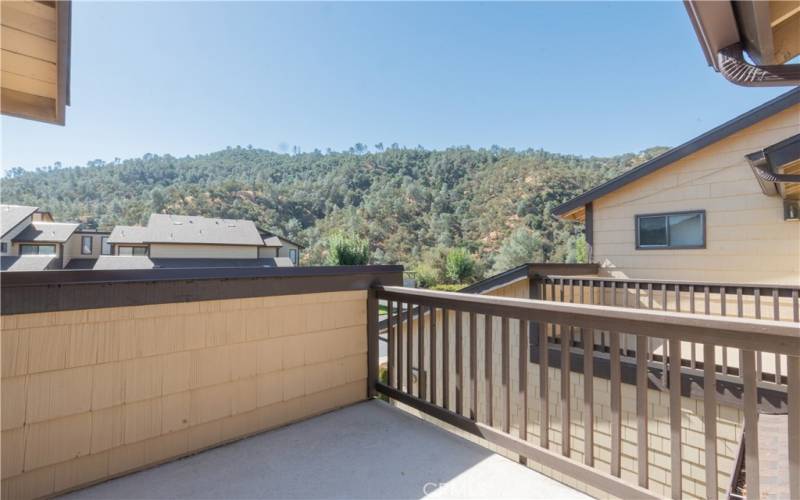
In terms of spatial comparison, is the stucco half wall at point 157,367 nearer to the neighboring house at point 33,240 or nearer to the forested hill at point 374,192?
the neighboring house at point 33,240

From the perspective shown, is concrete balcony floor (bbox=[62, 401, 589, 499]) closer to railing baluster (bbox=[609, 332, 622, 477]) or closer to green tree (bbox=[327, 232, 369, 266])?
railing baluster (bbox=[609, 332, 622, 477])

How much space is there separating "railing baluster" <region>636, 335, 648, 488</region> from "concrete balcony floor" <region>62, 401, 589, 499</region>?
352 millimetres

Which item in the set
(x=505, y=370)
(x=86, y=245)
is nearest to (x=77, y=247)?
(x=86, y=245)

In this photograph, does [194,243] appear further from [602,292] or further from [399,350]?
[399,350]

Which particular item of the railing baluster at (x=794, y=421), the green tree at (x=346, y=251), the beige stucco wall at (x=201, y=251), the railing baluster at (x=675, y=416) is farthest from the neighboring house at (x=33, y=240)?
the green tree at (x=346, y=251)

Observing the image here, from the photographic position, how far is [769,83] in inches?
62.0

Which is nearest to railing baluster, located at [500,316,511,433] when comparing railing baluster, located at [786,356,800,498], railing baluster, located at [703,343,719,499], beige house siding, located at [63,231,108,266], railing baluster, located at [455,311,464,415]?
railing baluster, located at [455,311,464,415]

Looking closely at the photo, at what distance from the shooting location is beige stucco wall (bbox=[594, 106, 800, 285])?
5.26m

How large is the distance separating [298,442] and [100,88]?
1926cm

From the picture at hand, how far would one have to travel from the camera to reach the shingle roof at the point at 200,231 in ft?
59.6

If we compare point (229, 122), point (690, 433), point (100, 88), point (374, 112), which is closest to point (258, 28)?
point (100, 88)

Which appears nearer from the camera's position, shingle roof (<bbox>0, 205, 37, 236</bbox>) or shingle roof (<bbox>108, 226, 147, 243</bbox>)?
shingle roof (<bbox>0, 205, 37, 236</bbox>)

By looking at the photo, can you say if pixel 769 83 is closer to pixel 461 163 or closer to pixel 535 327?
pixel 535 327

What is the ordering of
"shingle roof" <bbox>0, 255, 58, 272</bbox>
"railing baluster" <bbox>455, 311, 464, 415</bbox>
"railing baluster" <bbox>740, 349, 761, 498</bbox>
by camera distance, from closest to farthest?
"railing baluster" <bbox>740, 349, 761, 498</bbox>
"railing baluster" <bbox>455, 311, 464, 415</bbox>
"shingle roof" <bbox>0, 255, 58, 272</bbox>
